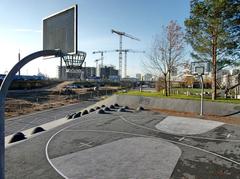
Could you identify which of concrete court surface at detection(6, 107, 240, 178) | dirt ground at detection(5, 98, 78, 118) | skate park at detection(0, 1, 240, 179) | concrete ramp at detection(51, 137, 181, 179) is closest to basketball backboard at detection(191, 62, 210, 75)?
skate park at detection(0, 1, 240, 179)

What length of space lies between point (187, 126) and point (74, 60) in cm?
1185

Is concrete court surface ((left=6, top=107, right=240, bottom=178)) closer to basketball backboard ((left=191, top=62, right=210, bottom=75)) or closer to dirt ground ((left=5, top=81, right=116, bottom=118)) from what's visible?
basketball backboard ((left=191, top=62, right=210, bottom=75))

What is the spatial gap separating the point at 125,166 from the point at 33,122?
52.6 ft

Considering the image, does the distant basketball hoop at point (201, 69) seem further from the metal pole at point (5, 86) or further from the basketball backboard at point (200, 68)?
the metal pole at point (5, 86)

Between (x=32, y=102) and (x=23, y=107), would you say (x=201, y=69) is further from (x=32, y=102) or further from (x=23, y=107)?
(x=32, y=102)

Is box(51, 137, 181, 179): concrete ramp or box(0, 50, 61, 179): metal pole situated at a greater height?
box(0, 50, 61, 179): metal pole

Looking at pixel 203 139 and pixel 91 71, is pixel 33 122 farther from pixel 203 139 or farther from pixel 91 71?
pixel 91 71

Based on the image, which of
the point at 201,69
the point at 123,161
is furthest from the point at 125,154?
the point at 201,69

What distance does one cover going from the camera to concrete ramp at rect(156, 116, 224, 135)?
14.0 meters

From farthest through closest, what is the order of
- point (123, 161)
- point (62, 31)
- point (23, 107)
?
point (23, 107) → point (123, 161) → point (62, 31)

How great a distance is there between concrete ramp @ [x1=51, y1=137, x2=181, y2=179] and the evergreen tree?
592 inches

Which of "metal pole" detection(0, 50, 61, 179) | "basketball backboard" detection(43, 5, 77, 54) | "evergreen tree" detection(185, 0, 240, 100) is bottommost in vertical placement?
"metal pole" detection(0, 50, 61, 179)

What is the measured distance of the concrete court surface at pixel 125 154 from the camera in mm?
7918

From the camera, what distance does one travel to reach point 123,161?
8.99 metres
